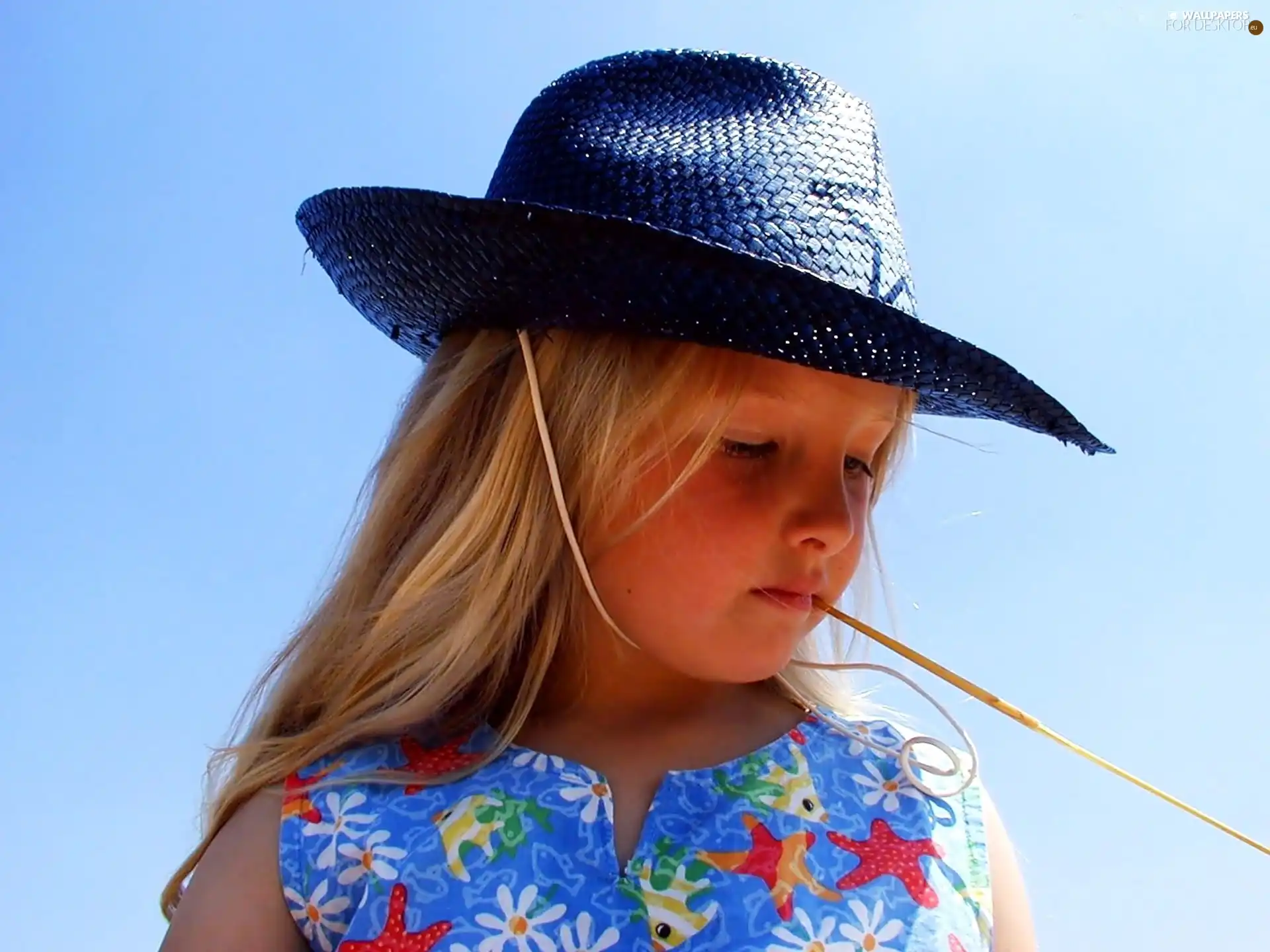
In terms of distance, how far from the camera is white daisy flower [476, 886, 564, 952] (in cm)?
151

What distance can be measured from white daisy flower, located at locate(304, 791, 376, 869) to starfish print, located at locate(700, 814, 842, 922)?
0.45 metres

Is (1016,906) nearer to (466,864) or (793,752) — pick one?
(793,752)

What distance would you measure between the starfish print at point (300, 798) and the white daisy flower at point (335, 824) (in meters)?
0.01

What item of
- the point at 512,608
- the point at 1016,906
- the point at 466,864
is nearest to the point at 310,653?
the point at 512,608

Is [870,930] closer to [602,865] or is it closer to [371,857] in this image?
[602,865]

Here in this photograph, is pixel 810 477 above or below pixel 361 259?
below

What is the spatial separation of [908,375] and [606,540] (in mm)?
456

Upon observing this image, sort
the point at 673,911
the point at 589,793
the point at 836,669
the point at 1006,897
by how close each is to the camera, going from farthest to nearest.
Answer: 1. the point at 836,669
2. the point at 1006,897
3. the point at 589,793
4. the point at 673,911

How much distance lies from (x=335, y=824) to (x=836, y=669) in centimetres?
79

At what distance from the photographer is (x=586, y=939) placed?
4.99 feet

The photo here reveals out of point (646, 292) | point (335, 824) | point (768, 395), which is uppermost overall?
point (646, 292)

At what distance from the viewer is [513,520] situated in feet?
5.92

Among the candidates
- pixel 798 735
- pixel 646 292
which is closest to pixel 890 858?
pixel 798 735

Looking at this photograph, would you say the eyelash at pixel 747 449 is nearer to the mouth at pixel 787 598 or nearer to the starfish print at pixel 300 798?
the mouth at pixel 787 598
